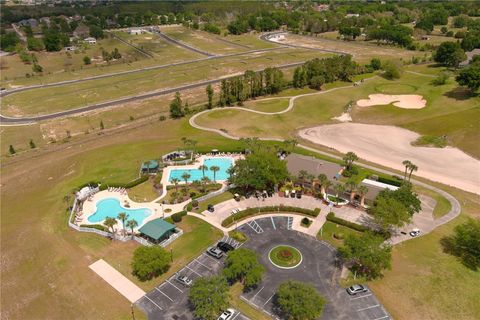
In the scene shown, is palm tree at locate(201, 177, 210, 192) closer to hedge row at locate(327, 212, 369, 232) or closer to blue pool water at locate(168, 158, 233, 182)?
blue pool water at locate(168, 158, 233, 182)

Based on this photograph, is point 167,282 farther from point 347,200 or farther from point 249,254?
point 347,200

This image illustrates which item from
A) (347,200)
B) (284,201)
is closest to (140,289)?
(284,201)

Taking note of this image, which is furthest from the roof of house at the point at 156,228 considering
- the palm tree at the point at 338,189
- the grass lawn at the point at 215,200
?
the palm tree at the point at 338,189

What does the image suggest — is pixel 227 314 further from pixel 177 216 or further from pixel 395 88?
pixel 395 88

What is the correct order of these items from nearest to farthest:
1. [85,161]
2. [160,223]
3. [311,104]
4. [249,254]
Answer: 1. [249,254]
2. [160,223]
3. [85,161]
4. [311,104]

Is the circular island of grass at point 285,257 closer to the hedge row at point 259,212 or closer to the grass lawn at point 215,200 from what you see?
the hedge row at point 259,212

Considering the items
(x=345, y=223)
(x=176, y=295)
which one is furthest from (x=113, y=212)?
(x=345, y=223)

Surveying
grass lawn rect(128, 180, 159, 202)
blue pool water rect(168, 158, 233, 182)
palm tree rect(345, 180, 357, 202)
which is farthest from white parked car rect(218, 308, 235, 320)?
blue pool water rect(168, 158, 233, 182)
